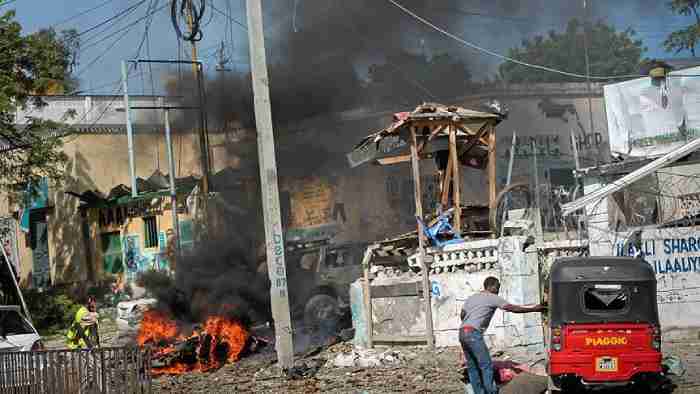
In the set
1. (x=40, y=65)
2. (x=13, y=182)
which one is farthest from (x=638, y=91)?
(x=13, y=182)

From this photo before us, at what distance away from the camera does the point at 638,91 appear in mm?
20031

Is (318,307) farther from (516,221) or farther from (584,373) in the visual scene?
(584,373)

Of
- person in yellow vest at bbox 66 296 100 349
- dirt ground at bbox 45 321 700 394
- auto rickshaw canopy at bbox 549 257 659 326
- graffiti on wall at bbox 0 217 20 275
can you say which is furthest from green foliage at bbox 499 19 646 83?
auto rickshaw canopy at bbox 549 257 659 326

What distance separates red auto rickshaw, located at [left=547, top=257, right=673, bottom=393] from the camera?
32.5 ft

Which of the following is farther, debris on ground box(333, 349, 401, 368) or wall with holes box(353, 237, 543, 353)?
debris on ground box(333, 349, 401, 368)

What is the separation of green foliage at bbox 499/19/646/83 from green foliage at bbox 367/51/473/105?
6.58m

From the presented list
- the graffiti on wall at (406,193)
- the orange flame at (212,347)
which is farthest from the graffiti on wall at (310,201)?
the orange flame at (212,347)

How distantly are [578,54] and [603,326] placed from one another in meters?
29.6

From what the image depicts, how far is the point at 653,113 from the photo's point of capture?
19.8 meters

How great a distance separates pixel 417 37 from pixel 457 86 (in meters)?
2.62

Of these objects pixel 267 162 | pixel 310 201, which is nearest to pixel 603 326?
pixel 267 162

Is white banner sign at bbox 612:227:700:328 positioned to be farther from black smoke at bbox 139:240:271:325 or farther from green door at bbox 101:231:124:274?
green door at bbox 101:231:124:274

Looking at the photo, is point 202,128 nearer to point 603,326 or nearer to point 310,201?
point 310,201

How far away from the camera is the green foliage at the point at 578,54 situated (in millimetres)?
36844
